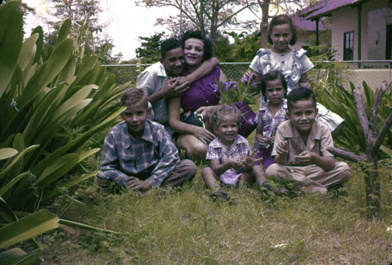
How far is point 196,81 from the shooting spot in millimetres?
5949

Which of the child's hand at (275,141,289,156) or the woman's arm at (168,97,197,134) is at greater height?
the woman's arm at (168,97,197,134)

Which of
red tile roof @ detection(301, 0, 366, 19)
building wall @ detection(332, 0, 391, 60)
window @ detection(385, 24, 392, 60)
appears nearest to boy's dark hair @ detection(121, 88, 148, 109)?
building wall @ detection(332, 0, 391, 60)

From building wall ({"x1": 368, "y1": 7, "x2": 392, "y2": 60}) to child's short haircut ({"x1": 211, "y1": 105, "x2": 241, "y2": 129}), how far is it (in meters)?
14.3

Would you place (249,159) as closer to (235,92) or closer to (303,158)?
(303,158)

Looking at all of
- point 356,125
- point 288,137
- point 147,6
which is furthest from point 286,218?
point 147,6

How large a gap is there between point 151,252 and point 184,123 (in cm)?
246

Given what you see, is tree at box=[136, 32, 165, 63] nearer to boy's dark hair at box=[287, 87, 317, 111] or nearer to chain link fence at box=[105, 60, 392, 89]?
chain link fence at box=[105, 60, 392, 89]

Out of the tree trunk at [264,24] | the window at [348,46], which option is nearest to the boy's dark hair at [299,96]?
the tree trunk at [264,24]

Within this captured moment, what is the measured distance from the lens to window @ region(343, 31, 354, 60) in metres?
21.9

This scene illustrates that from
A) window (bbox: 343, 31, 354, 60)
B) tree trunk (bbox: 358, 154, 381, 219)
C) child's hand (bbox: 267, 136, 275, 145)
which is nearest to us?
tree trunk (bbox: 358, 154, 381, 219)

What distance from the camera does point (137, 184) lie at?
486 centimetres

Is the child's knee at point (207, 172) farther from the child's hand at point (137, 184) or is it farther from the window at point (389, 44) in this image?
the window at point (389, 44)

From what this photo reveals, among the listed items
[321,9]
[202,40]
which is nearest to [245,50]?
[321,9]

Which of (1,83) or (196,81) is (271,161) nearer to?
(196,81)
